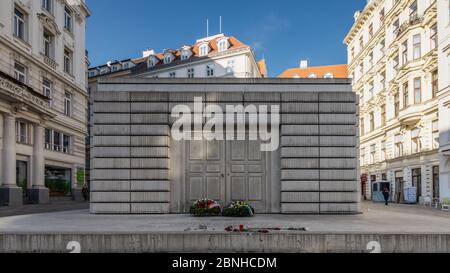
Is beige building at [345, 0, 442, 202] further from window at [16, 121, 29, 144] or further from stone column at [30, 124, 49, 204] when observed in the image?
window at [16, 121, 29, 144]

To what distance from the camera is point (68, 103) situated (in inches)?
1511

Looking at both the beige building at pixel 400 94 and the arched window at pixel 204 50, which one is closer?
the beige building at pixel 400 94

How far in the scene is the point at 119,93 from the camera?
1520 cm

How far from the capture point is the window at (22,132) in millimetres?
29723

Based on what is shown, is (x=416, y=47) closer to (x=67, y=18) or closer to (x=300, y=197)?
(x=300, y=197)

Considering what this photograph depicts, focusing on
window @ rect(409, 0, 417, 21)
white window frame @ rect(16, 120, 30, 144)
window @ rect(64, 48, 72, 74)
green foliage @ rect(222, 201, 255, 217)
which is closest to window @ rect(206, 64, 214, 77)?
window @ rect(64, 48, 72, 74)

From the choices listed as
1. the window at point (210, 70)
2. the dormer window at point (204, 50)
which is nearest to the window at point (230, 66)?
the window at point (210, 70)

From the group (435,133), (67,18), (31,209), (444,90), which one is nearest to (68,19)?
(67,18)

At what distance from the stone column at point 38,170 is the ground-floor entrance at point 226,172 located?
20635 millimetres

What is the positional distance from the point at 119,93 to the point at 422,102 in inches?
1069

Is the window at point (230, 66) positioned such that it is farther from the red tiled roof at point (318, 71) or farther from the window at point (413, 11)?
the window at point (413, 11)

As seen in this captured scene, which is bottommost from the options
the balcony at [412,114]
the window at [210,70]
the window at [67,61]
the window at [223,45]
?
the balcony at [412,114]
